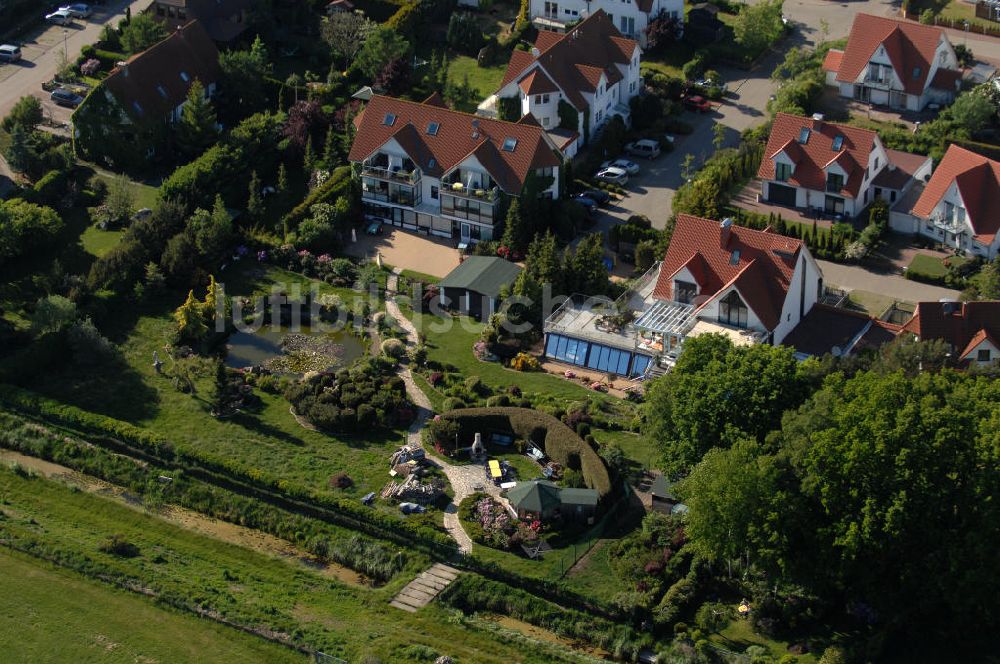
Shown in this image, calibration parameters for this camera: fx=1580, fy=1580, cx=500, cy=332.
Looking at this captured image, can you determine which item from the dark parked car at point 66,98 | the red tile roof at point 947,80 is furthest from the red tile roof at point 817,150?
the dark parked car at point 66,98

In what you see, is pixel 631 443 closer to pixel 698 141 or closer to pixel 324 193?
pixel 324 193

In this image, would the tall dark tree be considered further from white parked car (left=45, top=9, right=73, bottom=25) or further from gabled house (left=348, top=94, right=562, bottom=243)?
white parked car (left=45, top=9, right=73, bottom=25)

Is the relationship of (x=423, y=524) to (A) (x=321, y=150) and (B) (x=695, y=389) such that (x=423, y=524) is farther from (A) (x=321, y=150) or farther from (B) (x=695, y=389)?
(A) (x=321, y=150)

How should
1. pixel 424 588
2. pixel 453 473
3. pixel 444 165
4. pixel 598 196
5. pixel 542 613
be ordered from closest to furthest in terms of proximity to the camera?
pixel 542 613, pixel 424 588, pixel 453 473, pixel 444 165, pixel 598 196

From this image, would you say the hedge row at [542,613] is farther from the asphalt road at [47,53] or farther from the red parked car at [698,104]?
the asphalt road at [47,53]

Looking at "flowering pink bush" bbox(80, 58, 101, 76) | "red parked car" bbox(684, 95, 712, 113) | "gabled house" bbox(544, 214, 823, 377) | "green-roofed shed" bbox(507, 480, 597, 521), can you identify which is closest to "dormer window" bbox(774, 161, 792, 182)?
"gabled house" bbox(544, 214, 823, 377)

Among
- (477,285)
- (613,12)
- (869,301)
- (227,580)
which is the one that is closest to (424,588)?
(227,580)
